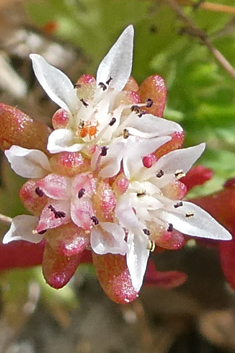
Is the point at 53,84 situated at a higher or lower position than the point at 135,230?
higher

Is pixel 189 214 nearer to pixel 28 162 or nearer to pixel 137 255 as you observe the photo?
pixel 137 255

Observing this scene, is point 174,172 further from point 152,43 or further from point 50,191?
point 152,43

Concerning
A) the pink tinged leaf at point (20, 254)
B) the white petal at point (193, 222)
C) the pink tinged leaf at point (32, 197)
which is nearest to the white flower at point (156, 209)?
the white petal at point (193, 222)

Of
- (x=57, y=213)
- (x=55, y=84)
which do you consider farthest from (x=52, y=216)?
(x=55, y=84)

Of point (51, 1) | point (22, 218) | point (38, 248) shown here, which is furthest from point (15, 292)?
point (51, 1)

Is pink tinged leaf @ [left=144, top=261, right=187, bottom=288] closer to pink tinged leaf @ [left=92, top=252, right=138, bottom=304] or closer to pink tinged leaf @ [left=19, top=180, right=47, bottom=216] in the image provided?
pink tinged leaf @ [left=92, top=252, right=138, bottom=304]
